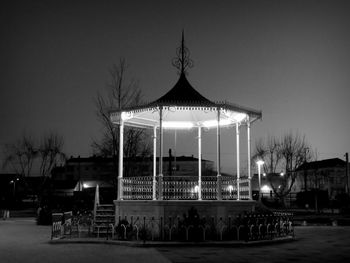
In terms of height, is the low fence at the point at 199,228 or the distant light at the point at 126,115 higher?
the distant light at the point at 126,115

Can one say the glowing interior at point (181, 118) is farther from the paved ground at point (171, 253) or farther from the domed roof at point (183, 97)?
the paved ground at point (171, 253)

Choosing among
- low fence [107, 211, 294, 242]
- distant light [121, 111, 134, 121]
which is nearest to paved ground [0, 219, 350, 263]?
low fence [107, 211, 294, 242]

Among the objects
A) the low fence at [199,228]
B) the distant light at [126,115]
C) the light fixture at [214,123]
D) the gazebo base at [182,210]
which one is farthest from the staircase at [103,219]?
the light fixture at [214,123]

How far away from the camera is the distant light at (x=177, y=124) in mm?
25531

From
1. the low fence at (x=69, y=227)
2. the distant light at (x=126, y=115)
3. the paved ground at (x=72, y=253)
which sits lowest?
the paved ground at (x=72, y=253)

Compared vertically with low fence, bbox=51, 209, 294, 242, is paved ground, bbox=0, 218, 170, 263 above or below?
below

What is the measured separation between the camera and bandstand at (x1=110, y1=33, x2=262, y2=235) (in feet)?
62.3

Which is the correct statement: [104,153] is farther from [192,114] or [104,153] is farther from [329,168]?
[329,168]

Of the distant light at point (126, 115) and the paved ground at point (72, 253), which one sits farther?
the distant light at point (126, 115)

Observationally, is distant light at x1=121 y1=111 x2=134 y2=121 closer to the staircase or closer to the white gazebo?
the white gazebo

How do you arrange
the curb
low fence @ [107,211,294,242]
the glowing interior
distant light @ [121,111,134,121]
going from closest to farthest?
the curb
low fence @ [107,211,294,242]
distant light @ [121,111,134,121]
the glowing interior

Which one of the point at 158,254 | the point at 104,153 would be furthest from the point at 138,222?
the point at 104,153

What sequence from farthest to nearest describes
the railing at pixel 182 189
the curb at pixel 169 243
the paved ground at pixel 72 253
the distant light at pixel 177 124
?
1. the distant light at pixel 177 124
2. the railing at pixel 182 189
3. the curb at pixel 169 243
4. the paved ground at pixel 72 253

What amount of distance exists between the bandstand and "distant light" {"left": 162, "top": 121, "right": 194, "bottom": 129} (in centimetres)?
40
